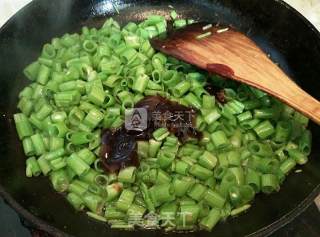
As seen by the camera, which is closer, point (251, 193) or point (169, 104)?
point (251, 193)

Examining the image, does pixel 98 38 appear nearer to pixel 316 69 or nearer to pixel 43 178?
pixel 43 178

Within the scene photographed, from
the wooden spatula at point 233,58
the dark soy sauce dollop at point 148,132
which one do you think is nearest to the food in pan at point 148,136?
the dark soy sauce dollop at point 148,132

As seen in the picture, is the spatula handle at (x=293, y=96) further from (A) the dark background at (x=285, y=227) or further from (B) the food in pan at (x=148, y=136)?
(A) the dark background at (x=285, y=227)

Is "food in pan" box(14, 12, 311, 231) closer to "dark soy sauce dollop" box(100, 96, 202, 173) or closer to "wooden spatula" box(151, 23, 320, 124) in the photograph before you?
"dark soy sauce dollop" box(100, 96, 202, 173)

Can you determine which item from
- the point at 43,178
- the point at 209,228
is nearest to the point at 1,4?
the point at 43,178

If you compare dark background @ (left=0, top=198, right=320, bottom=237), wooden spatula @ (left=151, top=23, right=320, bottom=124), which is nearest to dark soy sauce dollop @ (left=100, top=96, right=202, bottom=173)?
wooden spatula @ (left=151, top=23, right=320, bottom=124)

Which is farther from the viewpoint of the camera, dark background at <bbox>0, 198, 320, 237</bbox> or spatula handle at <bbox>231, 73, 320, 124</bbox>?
dark background at <bbox>0, 198, 320, 237</bbox>
